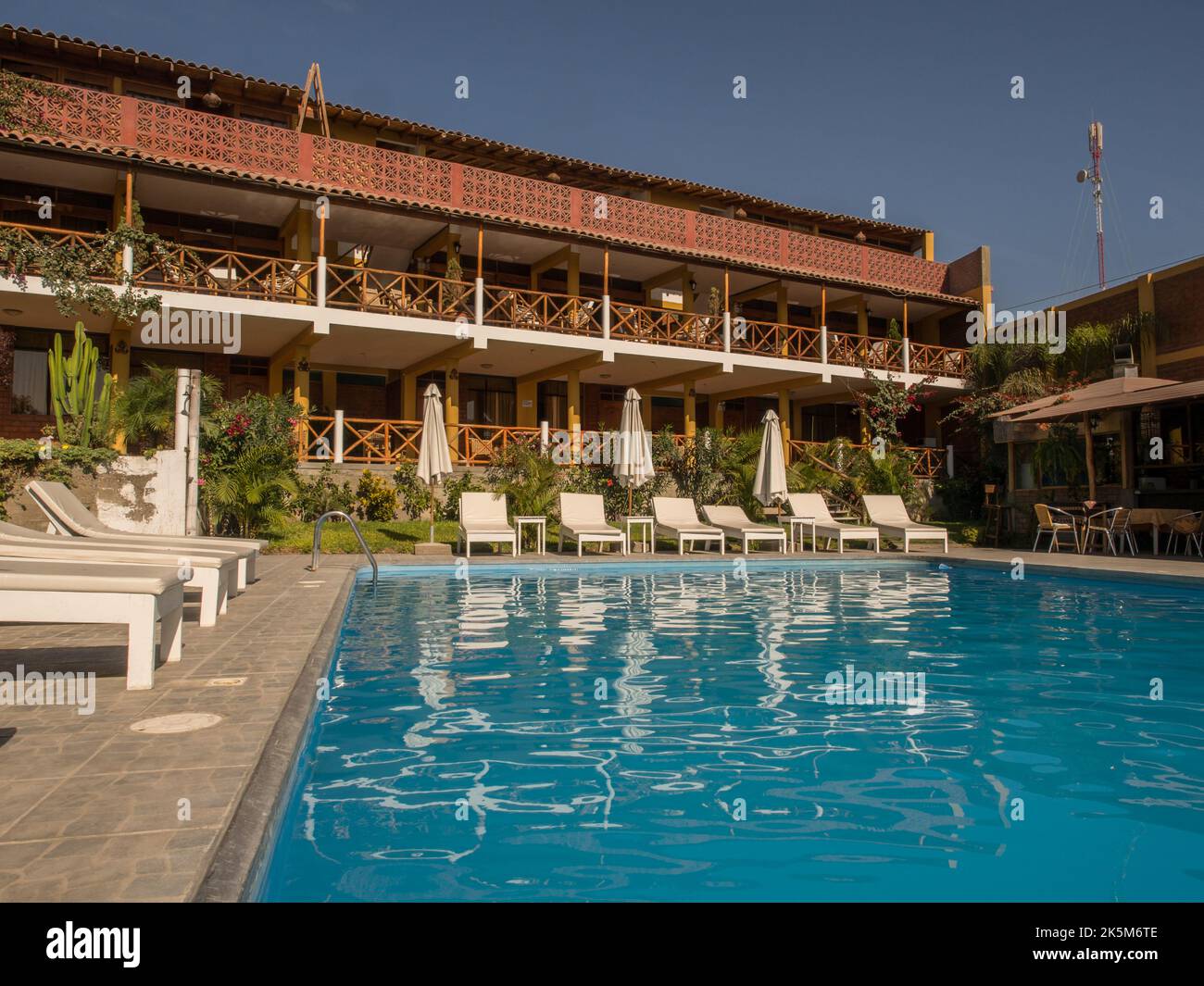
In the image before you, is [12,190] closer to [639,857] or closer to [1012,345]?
[639,857]

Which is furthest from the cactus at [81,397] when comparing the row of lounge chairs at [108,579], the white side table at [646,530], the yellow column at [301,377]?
the white side table at [646,530]

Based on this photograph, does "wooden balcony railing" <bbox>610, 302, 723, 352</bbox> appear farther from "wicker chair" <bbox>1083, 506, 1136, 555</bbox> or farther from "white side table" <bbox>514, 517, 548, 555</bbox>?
"wicker chair" <bbox>1083, 506, 1136, 555</bbox>

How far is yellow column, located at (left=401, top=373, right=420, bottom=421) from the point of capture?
782 inches

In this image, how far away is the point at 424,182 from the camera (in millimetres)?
17281

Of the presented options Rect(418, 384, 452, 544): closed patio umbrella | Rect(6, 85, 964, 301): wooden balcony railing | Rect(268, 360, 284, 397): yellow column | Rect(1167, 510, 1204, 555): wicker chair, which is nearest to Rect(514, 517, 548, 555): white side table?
Rect(418, 384, 452, 544): closed patio umbrella

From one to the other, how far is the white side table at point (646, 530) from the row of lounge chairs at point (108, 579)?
346 inches

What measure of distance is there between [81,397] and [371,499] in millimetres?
5062

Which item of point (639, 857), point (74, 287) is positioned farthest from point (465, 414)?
point (639, 857)

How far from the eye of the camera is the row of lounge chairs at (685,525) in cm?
1391

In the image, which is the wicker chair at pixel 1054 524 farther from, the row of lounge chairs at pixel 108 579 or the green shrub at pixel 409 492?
the row of lounge chairs at pixel 108 579

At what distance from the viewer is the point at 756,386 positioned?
2288 cm

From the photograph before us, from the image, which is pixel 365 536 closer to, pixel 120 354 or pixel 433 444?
pixel 433 444

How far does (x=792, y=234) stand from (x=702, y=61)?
8.29 meters
